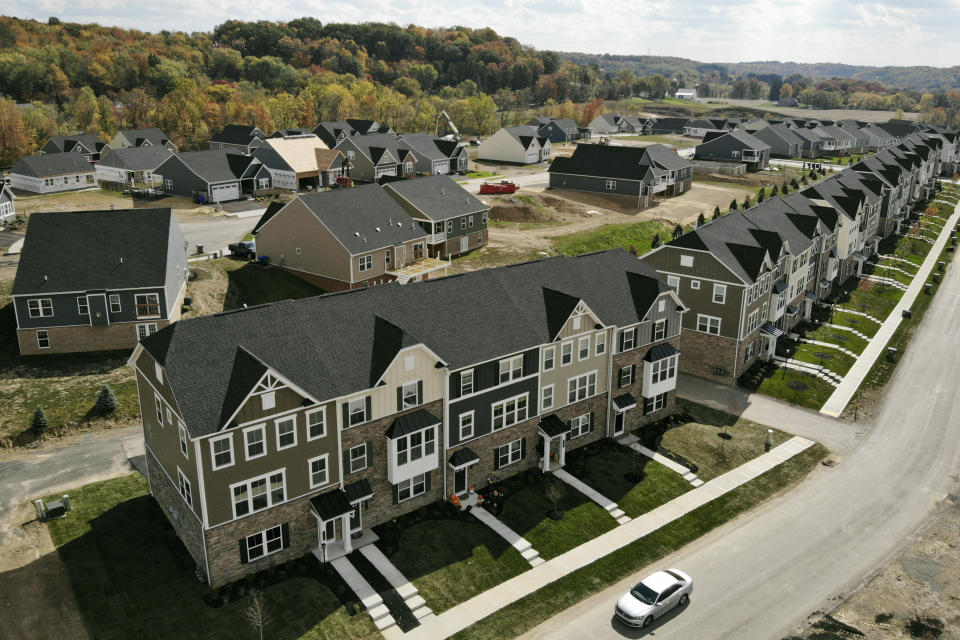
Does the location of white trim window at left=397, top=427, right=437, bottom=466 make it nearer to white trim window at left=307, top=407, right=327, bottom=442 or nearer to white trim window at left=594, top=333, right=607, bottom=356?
white trim window at left=307, top=407, right=327, bottom=442

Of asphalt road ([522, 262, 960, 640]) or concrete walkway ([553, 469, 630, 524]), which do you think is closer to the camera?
asphalt road ([522, 262, 960, 640])

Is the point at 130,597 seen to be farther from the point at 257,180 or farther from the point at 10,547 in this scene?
the point at 257,180

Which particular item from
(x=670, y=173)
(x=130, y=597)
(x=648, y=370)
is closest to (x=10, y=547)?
(x=130, y=597)

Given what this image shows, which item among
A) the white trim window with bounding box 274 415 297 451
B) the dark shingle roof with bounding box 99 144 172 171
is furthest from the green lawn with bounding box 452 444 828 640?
the dark shingle roof with bounding box 99 144 172 171

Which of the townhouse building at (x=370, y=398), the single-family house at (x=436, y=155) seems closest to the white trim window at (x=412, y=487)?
the townhouse building at (x=370, y=398)

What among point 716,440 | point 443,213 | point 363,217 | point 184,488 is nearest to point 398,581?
point 184,488

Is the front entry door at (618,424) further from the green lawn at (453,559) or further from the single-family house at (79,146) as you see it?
the single-family house at (79,146)
